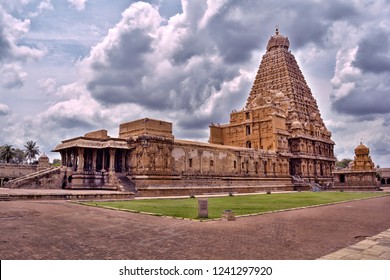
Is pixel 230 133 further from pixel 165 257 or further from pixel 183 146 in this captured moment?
pixel 165 257

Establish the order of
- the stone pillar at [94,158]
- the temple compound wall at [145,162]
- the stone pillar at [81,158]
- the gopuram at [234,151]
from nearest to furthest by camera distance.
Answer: the stone pillar at [81,158] < the temple compound wall at [145,162] < the gopuram at [234,151] < the stone pillar at [94,158]

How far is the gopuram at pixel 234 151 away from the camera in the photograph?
132ft

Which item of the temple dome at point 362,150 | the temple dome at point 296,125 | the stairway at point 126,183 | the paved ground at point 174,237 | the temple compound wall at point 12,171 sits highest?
the temple dome at point 296,125

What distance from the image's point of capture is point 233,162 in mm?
53281

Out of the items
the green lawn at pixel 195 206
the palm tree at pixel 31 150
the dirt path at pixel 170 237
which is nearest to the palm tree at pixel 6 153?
the palm tree at pixel 31 150

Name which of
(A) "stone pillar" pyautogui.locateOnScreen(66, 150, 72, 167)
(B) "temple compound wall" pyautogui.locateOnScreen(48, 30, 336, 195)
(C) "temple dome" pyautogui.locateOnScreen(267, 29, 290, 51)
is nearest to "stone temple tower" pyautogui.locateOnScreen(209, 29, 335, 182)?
(C) "temple dome" pyautogui.locateOnScreen(267, 29, 290, 51)

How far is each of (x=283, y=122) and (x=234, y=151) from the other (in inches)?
732

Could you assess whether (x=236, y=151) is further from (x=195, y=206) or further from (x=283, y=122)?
(x=195, y=206)

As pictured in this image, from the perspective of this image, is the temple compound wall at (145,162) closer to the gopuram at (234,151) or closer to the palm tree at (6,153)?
the gopuram at (234,151)

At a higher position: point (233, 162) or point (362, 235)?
point (233, 162)

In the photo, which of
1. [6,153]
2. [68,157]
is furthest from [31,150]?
[68,157]

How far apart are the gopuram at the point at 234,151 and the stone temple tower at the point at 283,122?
207mm
